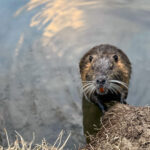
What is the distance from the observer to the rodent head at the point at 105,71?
534 centimetres

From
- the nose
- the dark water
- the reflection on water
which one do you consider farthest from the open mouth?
the reflection on water

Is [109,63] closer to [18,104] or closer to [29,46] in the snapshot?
[18,104]

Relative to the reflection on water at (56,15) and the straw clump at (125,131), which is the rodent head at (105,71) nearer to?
the straw clump at (125,131)

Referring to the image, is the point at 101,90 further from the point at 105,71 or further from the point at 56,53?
the point at 56,53

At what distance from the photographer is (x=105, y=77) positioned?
5.32m

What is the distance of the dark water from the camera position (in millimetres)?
6000

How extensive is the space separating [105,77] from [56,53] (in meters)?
2.08

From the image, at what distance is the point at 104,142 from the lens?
179 inches

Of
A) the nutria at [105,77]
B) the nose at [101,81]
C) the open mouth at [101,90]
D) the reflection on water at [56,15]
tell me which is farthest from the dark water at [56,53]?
the nose at [101,81]

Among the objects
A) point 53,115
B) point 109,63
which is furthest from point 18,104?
point 109,63

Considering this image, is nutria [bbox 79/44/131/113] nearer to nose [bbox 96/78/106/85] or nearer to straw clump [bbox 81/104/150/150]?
nose [bbox 96/78/106/85]

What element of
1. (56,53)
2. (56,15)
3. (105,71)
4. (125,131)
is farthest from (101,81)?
(56,15)

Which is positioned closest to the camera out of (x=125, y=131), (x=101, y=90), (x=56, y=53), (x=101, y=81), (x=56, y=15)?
(x=125, y=131)

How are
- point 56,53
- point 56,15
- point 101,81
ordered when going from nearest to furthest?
point 101,81, point 56,53, point 56,15
